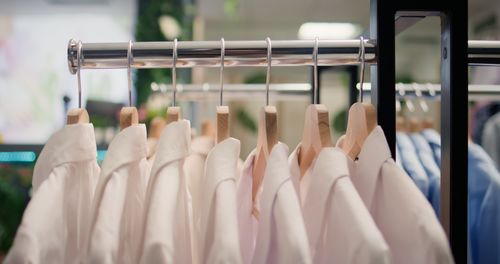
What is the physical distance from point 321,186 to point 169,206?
0.17 m

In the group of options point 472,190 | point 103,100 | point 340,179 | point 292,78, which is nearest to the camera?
point 340,179

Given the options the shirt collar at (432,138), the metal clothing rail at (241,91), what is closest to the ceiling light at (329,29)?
the metal clothing rail at (241,91)

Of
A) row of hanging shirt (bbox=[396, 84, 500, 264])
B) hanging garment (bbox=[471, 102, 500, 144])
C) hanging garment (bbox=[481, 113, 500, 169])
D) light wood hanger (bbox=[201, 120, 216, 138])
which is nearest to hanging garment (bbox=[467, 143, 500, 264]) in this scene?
row of hanging shirt (bbox=[396, 84, 500, 264])

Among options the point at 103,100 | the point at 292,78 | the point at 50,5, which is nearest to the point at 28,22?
the point at 50,5

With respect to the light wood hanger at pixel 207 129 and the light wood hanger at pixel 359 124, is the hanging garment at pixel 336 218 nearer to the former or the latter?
the light wood hanger at pixel 359 124

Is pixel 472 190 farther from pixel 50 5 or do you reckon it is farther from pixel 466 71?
pixel 50 5

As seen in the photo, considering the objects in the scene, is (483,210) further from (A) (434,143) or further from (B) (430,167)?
(A) (434,143)

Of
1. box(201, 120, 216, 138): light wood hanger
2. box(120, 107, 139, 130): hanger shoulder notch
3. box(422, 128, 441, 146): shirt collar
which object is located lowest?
box(422, 128, 441, 146): shirt collar

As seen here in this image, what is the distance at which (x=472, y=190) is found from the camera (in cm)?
76

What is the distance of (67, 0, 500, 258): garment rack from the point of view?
555 millimetres

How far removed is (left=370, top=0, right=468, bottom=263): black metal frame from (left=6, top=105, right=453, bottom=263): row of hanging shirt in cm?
7

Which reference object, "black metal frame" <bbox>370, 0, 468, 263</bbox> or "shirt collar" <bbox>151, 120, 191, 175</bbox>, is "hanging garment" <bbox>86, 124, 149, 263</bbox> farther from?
"black metal frame" <bbox>370, 0, 468, 263</bbox>

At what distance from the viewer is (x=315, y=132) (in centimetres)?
58

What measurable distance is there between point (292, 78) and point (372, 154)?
3638mm
